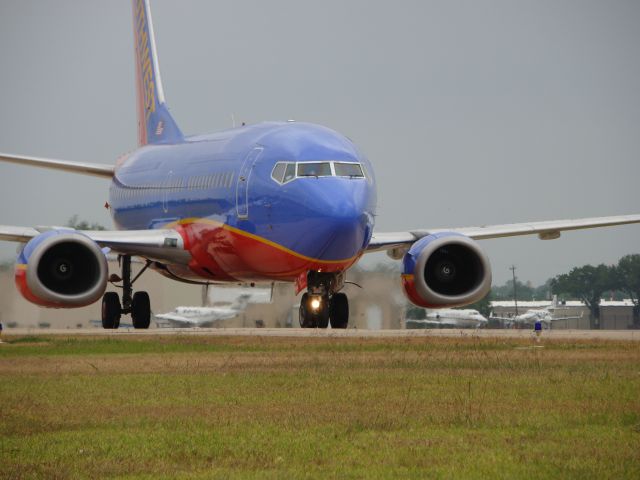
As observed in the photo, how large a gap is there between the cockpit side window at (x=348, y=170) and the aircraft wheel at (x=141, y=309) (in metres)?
9.60

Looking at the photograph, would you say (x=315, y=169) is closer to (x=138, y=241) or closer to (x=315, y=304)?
(x=315, y=304)

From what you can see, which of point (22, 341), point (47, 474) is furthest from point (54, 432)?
point (22, 341)

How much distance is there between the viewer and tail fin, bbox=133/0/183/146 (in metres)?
41.8

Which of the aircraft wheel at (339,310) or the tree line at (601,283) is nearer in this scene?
the aircraft wheel at (339,310)

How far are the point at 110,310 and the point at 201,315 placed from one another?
16.7 m

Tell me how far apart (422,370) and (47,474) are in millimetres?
10559

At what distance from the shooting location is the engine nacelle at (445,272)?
31.1 meters

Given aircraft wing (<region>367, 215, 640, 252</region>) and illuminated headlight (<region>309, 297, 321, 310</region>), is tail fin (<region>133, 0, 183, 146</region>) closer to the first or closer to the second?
aircraft wing (<region>367, 215, 640, 252</region>)

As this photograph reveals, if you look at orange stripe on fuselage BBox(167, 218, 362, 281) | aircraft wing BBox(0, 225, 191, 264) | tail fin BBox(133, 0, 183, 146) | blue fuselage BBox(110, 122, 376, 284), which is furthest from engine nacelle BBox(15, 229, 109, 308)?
tail fin BBox(133, 0, 183, 146)

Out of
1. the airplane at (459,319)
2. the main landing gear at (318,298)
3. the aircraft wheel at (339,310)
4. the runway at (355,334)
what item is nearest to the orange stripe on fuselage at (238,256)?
the main landing gear at (318,298)

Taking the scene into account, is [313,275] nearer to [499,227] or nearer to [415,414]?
[499,227]

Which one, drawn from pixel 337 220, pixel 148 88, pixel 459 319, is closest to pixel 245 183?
pixel 337 220

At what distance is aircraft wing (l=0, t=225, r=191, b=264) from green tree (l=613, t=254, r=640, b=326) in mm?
30610

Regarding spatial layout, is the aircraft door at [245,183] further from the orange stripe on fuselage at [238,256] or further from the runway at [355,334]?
the runway at [355,334]
